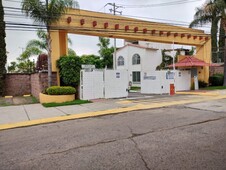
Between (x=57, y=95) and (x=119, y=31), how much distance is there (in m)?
7.88

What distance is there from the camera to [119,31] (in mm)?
18625

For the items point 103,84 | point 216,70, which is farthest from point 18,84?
point 216,70

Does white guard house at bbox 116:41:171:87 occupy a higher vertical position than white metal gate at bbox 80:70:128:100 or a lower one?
higher

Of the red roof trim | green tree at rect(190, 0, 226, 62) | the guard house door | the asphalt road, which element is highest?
green tree at rect(190, 0, 226, 62)

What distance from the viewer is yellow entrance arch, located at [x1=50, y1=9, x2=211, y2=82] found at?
1602 cm

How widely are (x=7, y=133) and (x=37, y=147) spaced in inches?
95.7

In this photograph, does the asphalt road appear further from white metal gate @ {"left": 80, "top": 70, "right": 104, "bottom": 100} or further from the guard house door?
the guard house door

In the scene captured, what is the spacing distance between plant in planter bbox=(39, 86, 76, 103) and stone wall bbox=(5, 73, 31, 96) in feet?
23.0

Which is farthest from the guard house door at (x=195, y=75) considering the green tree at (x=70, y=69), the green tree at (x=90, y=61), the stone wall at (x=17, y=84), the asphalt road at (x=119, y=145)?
the stone wall at (x=17, y=84)

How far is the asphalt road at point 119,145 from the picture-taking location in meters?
4.55

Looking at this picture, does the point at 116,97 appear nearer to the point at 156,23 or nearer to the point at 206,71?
the point at 156,23

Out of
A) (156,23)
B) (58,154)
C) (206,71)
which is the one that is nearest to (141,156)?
(58,154)

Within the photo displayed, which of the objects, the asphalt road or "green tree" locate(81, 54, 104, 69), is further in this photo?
"green tree" locate(81, 54, 104, 69)

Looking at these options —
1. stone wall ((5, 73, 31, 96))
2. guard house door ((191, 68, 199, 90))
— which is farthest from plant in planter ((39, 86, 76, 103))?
guard house door ((191, 68, 199, 90))
